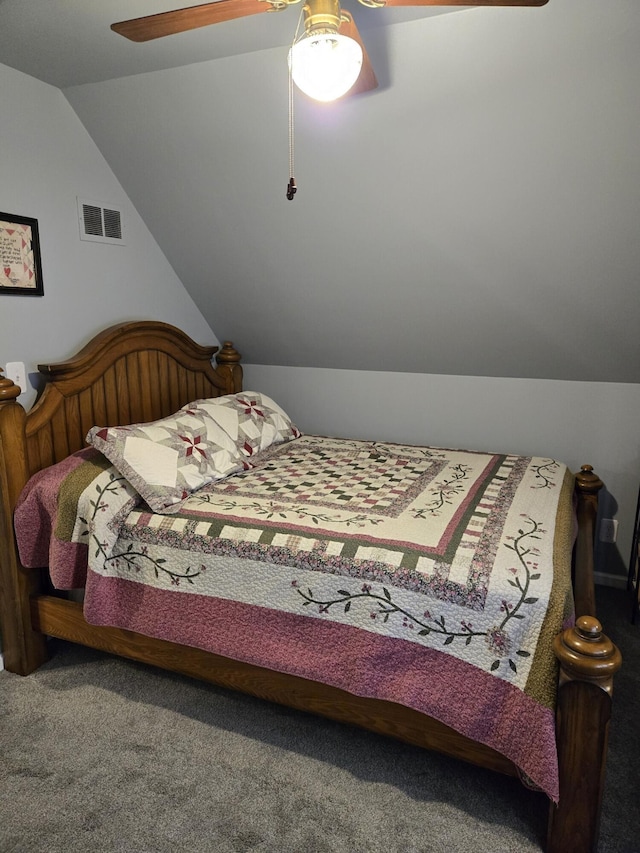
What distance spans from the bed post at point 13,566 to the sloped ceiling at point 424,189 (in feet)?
4.00

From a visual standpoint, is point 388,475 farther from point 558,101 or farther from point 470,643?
point 558,101

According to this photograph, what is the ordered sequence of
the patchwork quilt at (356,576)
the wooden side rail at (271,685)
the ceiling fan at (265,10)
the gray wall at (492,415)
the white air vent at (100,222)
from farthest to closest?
1. the gray wall at (492,415)
2. the white air vent at (100,222)
3. the wooden side rail at (271,685)
4. the patchwork quilt at (356,576)
5. the ceiling fan at (265,10)

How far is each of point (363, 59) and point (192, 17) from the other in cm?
45

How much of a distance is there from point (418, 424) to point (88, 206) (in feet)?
6.30

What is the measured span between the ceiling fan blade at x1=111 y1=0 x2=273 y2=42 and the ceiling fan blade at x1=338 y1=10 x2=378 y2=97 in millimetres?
178

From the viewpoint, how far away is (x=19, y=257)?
228cm

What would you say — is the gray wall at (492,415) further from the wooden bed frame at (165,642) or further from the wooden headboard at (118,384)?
the wooden headboard at (118,384)

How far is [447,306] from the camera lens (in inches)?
110

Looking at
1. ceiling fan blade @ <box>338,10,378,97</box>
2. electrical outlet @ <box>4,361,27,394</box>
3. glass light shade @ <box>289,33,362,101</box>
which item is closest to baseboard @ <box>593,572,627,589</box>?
ceiling fan blade @ <box>338,10,378,97</box>

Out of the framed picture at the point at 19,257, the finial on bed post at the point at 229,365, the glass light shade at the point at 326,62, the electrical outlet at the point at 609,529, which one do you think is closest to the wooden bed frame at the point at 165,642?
the finial on bed post at the point at 229,365

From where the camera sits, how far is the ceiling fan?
49.9 inches

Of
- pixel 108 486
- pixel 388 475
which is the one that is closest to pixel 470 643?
pixel 388 475

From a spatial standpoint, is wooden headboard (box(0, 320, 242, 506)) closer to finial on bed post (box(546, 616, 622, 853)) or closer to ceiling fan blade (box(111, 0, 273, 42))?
ceiling fan blade (box(111, 0, 273, 42))

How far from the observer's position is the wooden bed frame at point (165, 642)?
144cm
